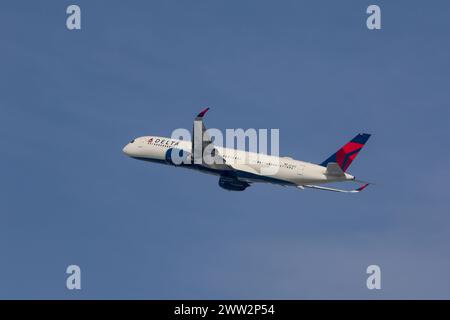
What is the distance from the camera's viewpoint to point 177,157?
392ft

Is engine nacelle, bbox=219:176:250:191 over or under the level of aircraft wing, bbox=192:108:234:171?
under

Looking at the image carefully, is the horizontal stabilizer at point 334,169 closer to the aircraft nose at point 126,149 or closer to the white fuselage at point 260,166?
the white fuselage at point 260,166

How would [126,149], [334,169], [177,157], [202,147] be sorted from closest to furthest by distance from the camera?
[334,169]
[202,147]
[177,157]
[126,149]

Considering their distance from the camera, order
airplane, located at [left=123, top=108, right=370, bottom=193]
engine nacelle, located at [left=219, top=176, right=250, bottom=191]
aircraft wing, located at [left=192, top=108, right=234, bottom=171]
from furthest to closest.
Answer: engine nacelle, located at [left=219, top=176, right=250, bottom=191]
airplane, located at [left=123, top=108, right=370, bottom=193]
aircraft wing, located at [left=192, top=108, right=234, bottom=171]

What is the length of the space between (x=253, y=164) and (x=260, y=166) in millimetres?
986

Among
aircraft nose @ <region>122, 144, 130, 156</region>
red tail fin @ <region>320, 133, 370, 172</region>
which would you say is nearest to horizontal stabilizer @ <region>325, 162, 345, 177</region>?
red tail fin @ <region>320, 133, 370, 172</region>

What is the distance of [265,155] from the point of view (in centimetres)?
11925

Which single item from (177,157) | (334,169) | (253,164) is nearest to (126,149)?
(177,157)

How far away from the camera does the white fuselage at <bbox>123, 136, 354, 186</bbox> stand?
4545 inches

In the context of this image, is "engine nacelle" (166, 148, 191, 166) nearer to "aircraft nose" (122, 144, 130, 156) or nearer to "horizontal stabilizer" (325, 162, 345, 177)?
"aircraft nose" (122, 144, 130, 156)

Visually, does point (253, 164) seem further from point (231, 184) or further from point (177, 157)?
point (177, 157)

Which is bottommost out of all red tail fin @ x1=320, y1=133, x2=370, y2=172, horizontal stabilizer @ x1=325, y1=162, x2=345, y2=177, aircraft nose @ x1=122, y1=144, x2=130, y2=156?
horizontal stabilizer @ x1=325, y1=162, x2=345, y2=177
